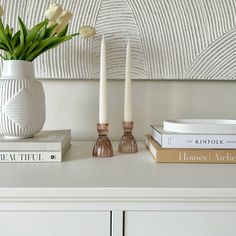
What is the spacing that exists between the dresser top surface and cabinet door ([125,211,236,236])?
0.15ft

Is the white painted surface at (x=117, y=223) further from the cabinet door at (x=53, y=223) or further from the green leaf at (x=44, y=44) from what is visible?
the green leaf at (x=44, y=44)

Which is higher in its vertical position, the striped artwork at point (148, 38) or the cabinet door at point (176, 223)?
the striped artwork at point (148, 38)

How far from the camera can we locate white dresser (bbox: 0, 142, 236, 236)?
41 cm

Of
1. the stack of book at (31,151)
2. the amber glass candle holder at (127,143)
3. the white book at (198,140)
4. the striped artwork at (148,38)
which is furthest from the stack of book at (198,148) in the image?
the striped artwork at (148,38)

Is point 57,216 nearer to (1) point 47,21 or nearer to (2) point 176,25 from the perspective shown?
(1) point 47,21

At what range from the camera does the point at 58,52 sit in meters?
0.83

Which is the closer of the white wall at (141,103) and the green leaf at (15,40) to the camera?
the green leaf at (15,40)

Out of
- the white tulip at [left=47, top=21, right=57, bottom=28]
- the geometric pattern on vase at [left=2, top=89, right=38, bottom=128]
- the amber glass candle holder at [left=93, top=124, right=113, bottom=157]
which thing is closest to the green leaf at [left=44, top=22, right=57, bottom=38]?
the white tulip at [left=47, top=21, right=57, bottom=28]

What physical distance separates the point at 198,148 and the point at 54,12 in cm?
43

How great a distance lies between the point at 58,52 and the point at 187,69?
16.2 inches

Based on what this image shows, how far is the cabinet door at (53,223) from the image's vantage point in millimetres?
425

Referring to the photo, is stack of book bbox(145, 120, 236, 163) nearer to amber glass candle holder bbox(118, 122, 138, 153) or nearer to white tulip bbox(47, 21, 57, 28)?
amber glass candle holder bbox(118, 122, 138, 153)

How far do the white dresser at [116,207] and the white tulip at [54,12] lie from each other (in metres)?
0.36

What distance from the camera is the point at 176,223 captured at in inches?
17.0
